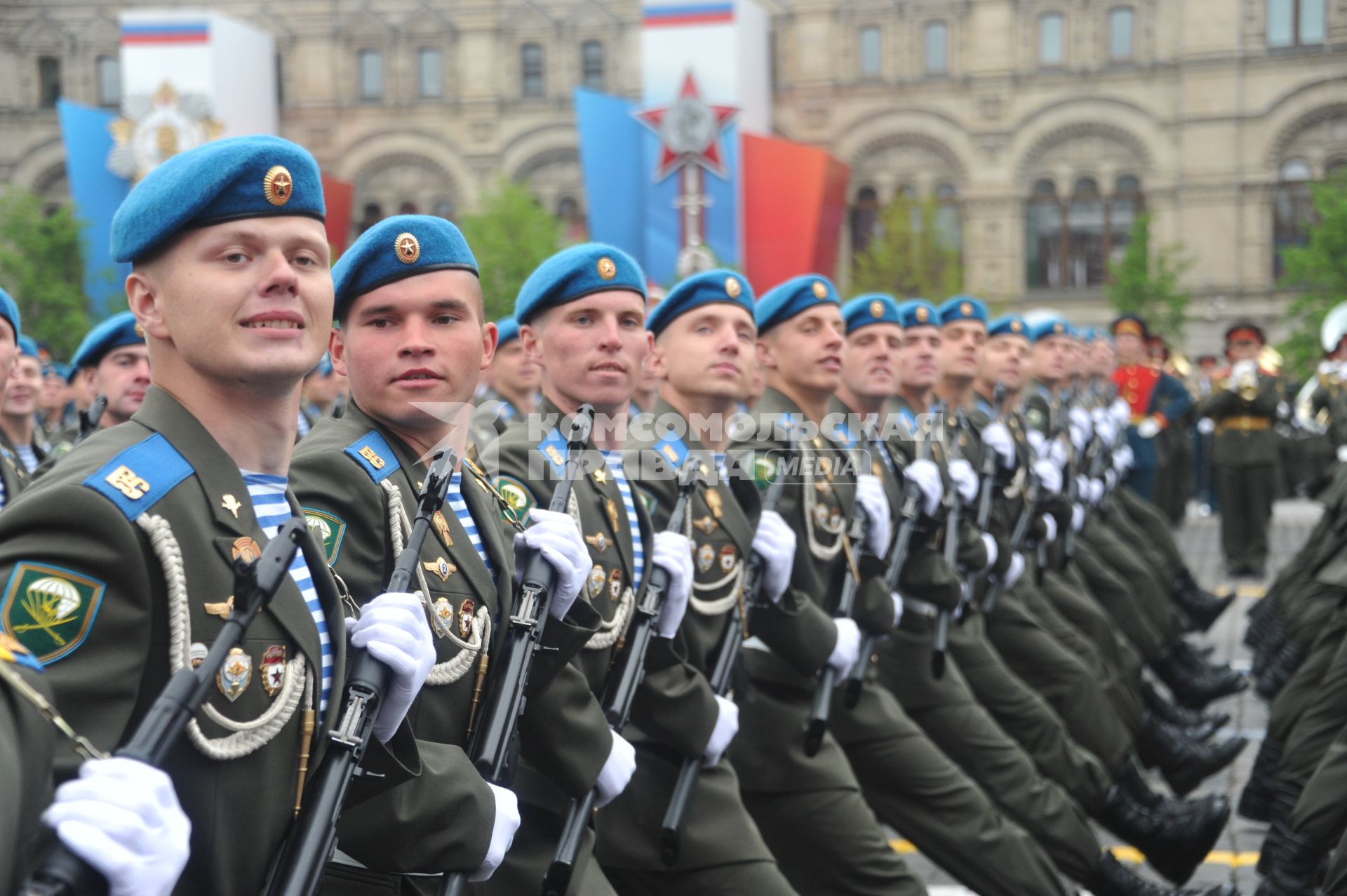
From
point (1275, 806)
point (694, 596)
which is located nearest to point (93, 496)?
point (694, 596)

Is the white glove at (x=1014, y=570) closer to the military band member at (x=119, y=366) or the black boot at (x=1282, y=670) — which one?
the black boot at (x=1282, y=670)

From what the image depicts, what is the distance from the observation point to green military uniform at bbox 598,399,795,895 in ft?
12.5

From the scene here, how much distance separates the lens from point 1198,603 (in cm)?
1073

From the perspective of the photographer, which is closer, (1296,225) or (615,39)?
(1296,225)

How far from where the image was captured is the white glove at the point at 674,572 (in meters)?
3.75

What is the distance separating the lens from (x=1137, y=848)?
5.78 m

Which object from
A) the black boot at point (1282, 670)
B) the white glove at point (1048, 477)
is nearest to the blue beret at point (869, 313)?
the white glove at point (1048, 477)

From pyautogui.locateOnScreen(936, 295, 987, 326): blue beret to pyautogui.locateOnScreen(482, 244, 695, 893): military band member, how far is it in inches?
161

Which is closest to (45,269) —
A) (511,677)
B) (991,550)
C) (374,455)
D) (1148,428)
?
(1148,428)

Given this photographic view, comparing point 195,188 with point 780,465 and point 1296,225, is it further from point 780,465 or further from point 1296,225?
point 1296,225

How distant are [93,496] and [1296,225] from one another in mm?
37799

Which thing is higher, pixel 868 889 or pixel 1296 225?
pixel 1296 225

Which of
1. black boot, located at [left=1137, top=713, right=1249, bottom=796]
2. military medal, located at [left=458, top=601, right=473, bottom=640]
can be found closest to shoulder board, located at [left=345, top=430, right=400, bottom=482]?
military medal, located at [left=458, top=601, right=473, bottom=640]

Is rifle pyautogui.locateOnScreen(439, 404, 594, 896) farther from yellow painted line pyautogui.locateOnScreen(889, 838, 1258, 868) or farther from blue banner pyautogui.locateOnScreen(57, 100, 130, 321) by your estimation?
blue banner pyautogui.locateOnScreen(57, 100, 130, 321)
